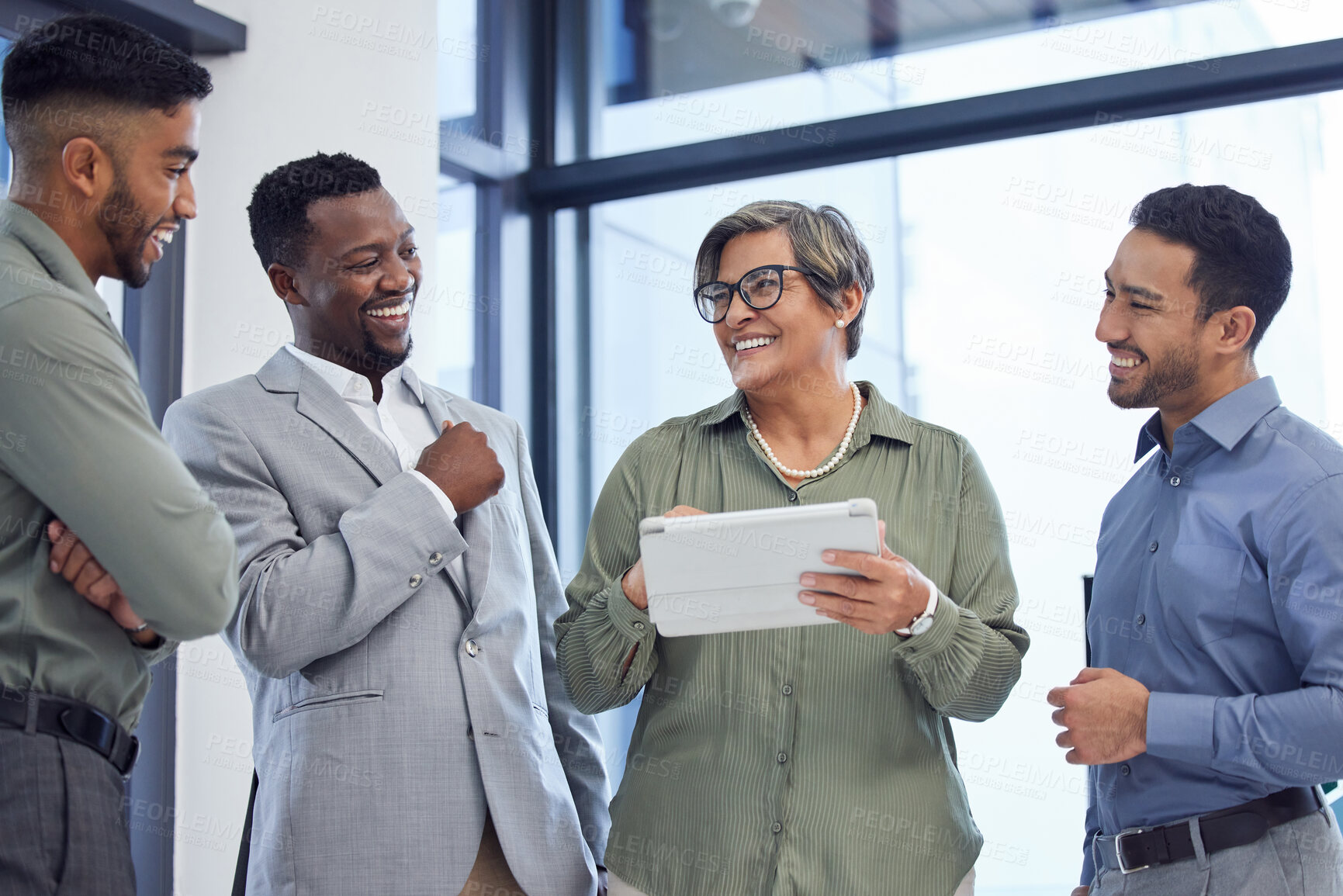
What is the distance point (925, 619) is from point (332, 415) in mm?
955

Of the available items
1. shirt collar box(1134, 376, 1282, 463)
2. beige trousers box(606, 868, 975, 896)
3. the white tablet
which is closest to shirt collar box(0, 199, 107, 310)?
the white tablet

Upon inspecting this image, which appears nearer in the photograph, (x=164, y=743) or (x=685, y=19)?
(x=164, y=743)

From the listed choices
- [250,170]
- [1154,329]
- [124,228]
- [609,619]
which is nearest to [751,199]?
[250,170]

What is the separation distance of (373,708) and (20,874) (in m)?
0.55

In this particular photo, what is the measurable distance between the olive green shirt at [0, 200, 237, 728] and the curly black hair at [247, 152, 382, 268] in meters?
0.59

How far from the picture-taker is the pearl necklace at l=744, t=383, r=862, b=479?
6.09 ft

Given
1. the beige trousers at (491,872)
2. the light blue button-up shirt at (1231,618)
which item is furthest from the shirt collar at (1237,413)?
the beige trousers at (491,872)

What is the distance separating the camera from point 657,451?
1.96 metres

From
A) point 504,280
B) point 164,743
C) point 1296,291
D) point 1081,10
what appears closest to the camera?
point 164,743

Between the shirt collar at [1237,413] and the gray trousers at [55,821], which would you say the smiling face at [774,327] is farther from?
the gray trousers at [55,821]

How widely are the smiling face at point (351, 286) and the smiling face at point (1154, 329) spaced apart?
1195mm

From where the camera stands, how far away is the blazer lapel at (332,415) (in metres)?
1.77

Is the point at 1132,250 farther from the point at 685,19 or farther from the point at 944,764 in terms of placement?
the point at 685,19

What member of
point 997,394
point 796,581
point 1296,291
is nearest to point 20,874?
point 796,581
